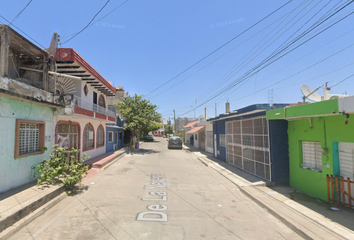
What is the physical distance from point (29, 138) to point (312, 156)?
10.5m

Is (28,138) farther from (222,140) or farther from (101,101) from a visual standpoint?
(222,140)

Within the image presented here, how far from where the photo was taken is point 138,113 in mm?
18297

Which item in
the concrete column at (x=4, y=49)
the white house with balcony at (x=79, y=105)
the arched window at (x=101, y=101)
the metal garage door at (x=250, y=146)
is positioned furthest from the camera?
the arched window at (x=101, y=101)

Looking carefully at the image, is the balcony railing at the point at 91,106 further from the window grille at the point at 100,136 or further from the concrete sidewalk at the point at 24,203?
the concrete sidewalk at the point at 24,203

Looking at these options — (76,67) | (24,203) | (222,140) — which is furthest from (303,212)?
(76,67)

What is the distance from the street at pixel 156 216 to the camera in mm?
3887

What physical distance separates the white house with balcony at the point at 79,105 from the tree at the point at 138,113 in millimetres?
2539

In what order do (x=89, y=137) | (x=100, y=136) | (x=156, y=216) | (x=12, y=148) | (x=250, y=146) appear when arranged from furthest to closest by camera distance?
(x=100, y=136), (x=89, y=137), (x=250, y=146), (x=12, y=148), (x=156, y=216)

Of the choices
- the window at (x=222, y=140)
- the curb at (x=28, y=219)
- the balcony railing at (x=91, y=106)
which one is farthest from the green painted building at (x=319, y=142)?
the balcony railing at (x=91, y=106)

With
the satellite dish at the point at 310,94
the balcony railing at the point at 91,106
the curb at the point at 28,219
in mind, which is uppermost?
the balcony railing at the point at 91,106

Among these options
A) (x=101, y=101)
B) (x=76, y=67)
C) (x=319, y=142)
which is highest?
(x=76, y=67)

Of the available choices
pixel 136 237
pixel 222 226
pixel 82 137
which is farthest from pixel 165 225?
pixel 82 137

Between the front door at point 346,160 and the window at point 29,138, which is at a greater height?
the window at point 29,138

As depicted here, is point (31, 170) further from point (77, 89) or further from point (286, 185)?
point (286, 185)
